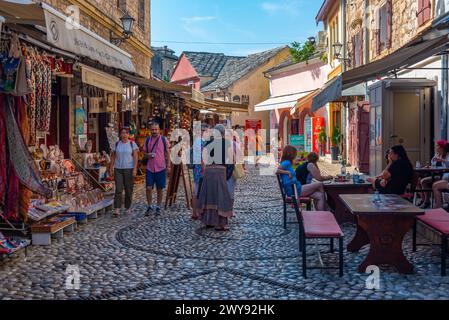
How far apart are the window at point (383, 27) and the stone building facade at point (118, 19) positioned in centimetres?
773

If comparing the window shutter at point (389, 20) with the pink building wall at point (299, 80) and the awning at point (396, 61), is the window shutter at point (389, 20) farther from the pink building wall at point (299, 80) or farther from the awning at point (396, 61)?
the pink building wall at point (299, 80)

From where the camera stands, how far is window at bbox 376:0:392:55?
15.0m

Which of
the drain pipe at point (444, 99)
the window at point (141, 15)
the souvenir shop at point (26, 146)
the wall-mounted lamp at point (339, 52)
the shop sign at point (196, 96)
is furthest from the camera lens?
the wall-mounted lamp at point (339, 52)

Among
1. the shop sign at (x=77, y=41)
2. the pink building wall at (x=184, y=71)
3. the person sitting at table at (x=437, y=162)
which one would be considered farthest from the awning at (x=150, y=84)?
the pink building wall at (x=184, y=71)

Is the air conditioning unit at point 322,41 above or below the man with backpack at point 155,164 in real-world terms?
above

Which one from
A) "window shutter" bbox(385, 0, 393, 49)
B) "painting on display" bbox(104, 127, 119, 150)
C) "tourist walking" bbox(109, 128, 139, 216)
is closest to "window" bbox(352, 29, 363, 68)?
"window shutter" bbox(385, 0, 393, 49)

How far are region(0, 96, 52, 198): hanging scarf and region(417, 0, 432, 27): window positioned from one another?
8.82 meters

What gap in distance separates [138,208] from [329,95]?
14.0 feet

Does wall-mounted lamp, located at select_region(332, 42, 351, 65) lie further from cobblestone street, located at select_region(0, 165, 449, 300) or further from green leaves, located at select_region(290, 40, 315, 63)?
cobblestone street, located at select_region(0, 165, 449, 300)

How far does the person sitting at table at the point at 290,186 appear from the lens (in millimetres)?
7941

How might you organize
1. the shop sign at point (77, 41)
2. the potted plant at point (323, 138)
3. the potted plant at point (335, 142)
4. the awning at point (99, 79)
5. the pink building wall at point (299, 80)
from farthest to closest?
1. the pink building wall at point (299, 80)
2. the potted plant at point (323, 138)
3. the potted plant at point (335, 142)
4. the awning at point (99, 79)
5. the shop sign at point (77, 41)

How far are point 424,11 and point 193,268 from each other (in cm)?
869

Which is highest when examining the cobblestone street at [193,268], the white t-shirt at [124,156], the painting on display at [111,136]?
the painting on display at [111,136]

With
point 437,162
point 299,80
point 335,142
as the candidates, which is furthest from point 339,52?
point 437,162
